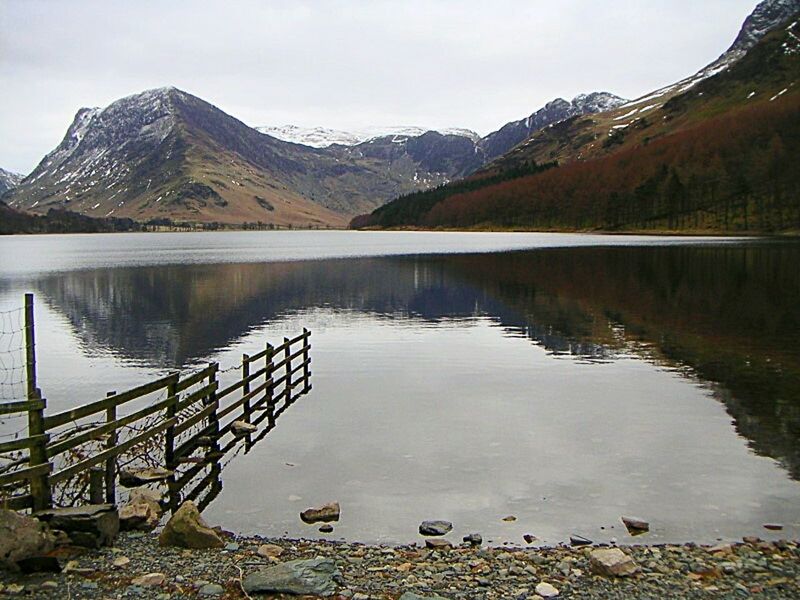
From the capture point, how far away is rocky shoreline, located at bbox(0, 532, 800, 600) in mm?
10906

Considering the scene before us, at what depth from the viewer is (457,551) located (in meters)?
13.1

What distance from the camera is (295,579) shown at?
1121 cm

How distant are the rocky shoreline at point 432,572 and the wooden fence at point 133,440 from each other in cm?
237

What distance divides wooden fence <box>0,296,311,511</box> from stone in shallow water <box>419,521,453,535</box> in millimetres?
5629

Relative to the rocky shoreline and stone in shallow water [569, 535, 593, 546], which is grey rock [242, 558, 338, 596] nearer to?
the rocky shoreline

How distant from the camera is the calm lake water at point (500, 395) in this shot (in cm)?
1606

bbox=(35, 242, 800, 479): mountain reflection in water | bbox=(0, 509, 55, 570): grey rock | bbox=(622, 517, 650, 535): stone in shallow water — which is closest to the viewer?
bbox=(0, 509, 55, 570): grey rock

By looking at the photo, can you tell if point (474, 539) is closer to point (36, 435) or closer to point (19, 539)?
point (19, 539)

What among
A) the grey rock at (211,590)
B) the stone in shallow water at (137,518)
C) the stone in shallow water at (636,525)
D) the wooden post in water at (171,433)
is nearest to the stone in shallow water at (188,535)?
the stone in shallow water at (137,518)

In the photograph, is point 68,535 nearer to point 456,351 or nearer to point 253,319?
point 456,351

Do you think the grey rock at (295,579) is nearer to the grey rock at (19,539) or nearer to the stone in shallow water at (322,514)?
the stone in shallow water at (322,514)

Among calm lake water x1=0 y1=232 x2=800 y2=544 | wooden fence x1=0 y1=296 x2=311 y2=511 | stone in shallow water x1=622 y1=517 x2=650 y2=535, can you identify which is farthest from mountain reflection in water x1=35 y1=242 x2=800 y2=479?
wooden fence x1=0 y1=296 x2=311 y2=511

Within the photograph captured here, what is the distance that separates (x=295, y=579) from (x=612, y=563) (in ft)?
16.9

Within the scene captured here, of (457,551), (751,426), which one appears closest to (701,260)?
(751,426)
